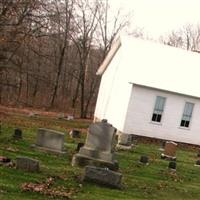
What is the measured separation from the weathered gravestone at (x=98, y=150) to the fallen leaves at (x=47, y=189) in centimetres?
423

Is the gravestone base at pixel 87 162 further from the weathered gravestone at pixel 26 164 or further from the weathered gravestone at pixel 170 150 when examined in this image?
the weathered gravestone at pixel 170 150

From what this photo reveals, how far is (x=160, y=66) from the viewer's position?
35.8 meters

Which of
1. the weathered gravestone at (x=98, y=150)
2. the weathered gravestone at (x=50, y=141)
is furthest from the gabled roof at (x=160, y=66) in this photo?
the weathered gravestone at (x=98, y=150)

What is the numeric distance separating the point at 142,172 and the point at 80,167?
2.76 m

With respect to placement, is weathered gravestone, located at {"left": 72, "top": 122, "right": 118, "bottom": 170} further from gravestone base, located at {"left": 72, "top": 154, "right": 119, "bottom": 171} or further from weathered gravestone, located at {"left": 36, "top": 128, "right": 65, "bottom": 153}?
weathered gravestone, located at {"left": 36, "top": 128, "right": 65, "bottom": 153}

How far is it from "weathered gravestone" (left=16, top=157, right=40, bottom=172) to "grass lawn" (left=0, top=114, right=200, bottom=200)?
230mm

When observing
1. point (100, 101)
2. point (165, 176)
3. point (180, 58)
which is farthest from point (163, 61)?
point (165, 176)

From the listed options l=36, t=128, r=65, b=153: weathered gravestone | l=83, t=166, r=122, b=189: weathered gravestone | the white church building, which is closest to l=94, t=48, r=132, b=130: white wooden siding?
the white church building

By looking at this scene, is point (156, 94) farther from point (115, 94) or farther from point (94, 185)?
point (94, 185)

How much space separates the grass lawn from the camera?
13383 millimetres

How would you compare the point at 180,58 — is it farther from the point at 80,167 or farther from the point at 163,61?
the point at 80,167

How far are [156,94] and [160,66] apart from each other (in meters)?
2.52

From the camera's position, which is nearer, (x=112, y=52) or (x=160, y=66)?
(x=160, y=66)

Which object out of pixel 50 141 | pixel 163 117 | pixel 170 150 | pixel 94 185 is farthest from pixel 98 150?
pixel 163 117
